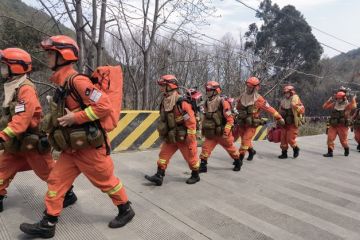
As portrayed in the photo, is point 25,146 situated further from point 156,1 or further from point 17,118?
point 156,1

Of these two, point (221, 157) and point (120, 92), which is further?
point (221, 157)

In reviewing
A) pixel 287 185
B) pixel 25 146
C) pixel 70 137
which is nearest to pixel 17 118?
pixel 25 146

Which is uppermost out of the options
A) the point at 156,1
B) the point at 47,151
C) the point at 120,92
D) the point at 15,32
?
the point at 156,1

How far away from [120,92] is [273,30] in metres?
32.9

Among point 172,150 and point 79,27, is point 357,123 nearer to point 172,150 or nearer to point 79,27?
point 172,150

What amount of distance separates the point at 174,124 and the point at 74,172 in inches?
83.4

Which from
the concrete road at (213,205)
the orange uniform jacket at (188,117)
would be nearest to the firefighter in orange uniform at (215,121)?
the concrete road at (213,205)

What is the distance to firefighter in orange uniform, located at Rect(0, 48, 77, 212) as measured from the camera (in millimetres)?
3766

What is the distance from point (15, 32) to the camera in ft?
41.2

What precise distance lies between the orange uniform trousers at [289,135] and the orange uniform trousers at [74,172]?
564cm

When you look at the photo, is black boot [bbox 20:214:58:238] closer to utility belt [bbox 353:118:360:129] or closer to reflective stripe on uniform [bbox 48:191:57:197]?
reflective stripe on uniform [bbox 48:191:57:197]

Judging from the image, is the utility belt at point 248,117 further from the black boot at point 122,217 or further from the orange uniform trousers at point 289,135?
the black boot at point 122,217

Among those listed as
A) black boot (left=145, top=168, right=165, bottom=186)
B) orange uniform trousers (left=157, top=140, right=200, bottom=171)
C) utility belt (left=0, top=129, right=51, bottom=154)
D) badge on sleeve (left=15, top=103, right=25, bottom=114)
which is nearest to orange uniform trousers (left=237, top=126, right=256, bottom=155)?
orange uniform trousers (left=157, top=140, right=200, bottom=171)

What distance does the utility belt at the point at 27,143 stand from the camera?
3934 millimetres
